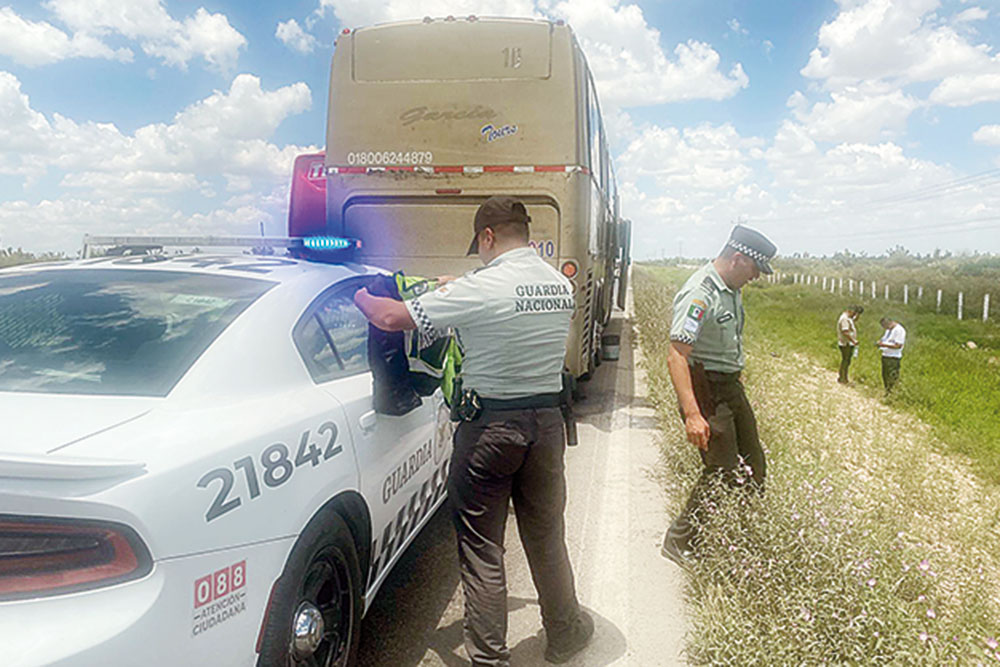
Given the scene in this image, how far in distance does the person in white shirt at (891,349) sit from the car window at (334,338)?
34.9 feet

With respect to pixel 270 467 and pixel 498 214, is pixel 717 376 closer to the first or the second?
pixel 498 214

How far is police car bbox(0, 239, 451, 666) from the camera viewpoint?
66.3 inches

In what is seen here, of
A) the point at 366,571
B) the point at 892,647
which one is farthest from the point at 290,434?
the point at 892,647

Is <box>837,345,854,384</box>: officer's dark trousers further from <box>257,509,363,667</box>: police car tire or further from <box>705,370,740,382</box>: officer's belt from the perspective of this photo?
<box>257,509,363,667</box>: police car tire

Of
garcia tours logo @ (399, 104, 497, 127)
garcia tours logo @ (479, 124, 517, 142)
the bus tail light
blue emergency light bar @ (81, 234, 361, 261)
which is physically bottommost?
the bus tail light

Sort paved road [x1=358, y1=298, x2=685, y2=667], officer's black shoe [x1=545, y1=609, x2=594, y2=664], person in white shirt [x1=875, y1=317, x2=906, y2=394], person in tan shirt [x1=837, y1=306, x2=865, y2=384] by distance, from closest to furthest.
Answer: officer's black shoe [x1=545, y1=609, x2=594, y2=664] < paved road [x1=358, y1=298, x2=685, y2=667] < person in white shirt [x1=875, y1=317, x2=906, y2=394] < person in tan shirt [x1=837, y1=306, x2=865, y2=384]

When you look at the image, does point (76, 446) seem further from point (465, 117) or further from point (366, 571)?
point (465, 117)

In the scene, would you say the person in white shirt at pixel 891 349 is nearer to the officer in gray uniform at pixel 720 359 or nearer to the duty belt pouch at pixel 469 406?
the officer in gray uniform at pixel 720 359

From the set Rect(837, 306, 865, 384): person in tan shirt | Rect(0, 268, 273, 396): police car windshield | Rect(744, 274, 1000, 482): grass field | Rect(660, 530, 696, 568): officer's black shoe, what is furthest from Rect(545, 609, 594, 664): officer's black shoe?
Rect(837, 306, 865, 384): person in tan shirt

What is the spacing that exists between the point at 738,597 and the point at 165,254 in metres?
3.15

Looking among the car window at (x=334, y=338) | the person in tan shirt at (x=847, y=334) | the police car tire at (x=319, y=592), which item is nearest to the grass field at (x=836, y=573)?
the police car tire at (x=319, y=592)

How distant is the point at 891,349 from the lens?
1178cm

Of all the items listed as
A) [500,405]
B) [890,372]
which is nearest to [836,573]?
[500,405]

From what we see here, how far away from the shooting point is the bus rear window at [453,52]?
290 inches
